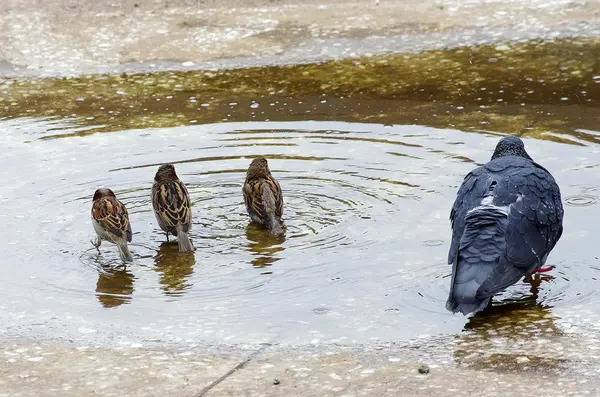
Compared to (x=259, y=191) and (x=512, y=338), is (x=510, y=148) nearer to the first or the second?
(x=259, y=191)

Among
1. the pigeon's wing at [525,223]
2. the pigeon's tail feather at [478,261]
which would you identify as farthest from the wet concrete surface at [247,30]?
the pigeon's tail feather at [478,261]

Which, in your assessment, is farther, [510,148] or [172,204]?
[172,204]

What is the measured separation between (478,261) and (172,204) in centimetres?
280

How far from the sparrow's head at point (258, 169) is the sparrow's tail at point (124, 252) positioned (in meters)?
1.39

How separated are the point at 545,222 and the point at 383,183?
2.62m

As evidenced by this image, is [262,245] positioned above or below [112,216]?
below

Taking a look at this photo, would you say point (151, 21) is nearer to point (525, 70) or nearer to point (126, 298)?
point (525, 70)

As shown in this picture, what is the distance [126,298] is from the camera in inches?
290

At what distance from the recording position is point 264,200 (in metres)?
8.54

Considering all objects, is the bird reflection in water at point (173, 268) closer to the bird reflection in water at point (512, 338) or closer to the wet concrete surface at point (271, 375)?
the wet concrete surface at point (271, 375)

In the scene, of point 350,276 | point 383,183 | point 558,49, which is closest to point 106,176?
point 383,183

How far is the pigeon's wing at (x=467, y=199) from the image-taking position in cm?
692

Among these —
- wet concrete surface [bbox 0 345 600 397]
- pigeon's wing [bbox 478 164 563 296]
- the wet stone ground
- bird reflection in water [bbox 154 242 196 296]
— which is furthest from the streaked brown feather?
wet concrete surface [bbox 0 345 600 397]

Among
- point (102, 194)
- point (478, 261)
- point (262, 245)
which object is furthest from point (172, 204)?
point (478, 261)
